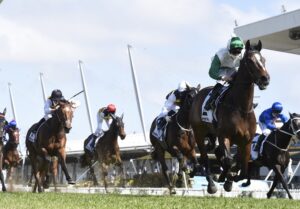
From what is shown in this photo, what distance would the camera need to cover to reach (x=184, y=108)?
50.4 feet

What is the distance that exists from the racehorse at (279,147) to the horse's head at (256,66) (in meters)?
5.27

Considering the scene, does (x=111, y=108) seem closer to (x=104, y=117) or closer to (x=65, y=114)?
(x=104, y=117)

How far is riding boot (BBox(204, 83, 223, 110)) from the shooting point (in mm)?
12044

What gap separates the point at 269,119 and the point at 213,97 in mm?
5658

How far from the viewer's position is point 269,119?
1744cm

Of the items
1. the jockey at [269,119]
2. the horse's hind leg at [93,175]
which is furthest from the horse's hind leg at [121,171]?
the jockey at [269,119]

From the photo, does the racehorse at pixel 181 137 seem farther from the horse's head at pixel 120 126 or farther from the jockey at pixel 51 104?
the horse's head at pixel 120 126

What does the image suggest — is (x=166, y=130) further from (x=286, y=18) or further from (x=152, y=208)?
(x=286, y=18)

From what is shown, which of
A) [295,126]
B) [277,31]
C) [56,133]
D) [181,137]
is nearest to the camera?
[181,137]

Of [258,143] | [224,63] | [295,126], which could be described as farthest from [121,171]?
[224,63]

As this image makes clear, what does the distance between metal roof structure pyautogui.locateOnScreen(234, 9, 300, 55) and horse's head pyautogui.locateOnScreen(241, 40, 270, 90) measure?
15.4m

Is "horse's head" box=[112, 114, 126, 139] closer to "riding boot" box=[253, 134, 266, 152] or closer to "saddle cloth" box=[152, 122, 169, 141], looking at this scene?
"saddle cloth" box=[152, 122, 169, 141]

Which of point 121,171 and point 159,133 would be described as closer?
point 159,133

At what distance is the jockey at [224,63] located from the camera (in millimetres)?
12133
